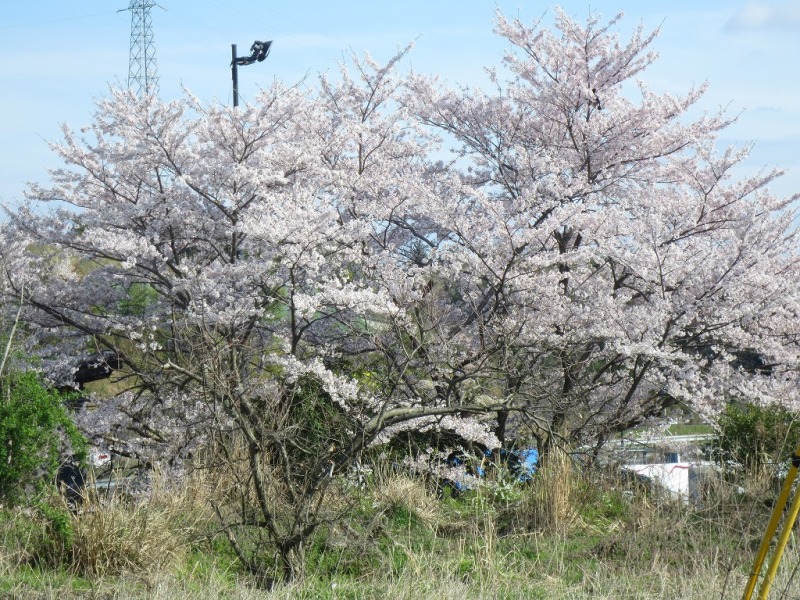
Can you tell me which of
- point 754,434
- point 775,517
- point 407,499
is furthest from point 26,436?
point 754,434

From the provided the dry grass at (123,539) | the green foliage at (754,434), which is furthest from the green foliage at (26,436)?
the green foliage at (754,434)

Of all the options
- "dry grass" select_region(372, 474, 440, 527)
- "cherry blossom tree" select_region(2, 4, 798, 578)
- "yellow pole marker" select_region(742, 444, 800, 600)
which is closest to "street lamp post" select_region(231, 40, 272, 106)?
"cherry blossom tree" select_region(2, 4, 798, 578)

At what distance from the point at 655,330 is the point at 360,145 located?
3.78 m

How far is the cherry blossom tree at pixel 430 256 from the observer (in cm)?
841

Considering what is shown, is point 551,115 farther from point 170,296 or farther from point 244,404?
point 244,404

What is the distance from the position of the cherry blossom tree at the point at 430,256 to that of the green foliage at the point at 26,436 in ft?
5.02

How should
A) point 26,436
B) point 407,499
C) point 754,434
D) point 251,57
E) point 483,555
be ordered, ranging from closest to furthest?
point 26,436 < point 483,555 < point 407,499 < point 754,434 < point 251,57

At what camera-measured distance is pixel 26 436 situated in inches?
229

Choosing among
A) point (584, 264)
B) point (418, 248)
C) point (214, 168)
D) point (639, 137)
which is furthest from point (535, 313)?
point (214, 168)

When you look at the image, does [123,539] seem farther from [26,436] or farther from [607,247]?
[607,247]

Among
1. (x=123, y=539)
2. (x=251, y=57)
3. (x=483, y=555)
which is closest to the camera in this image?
(x=123, y=539)

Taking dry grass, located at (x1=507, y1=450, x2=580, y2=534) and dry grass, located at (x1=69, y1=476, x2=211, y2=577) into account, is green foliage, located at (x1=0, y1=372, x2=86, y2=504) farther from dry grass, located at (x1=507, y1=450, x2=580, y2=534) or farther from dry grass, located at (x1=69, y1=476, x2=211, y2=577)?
dry grass, located at (x1=507, y1=450, x2=580, y2=534)

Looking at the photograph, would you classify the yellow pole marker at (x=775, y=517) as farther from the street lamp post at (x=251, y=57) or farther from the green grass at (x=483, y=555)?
the street lamp post at (x=251, y=57)

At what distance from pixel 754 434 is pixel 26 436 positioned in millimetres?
6242
